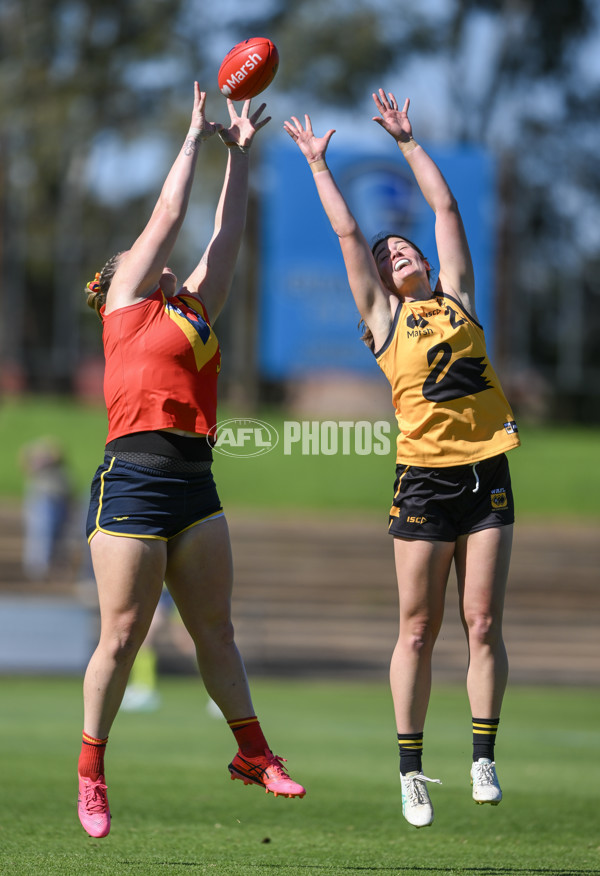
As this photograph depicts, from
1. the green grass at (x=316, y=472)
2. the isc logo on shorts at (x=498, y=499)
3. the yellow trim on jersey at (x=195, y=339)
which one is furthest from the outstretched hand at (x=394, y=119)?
the green grass at (x=316, y=472)

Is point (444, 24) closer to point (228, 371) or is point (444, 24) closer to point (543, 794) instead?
point (228, 371)

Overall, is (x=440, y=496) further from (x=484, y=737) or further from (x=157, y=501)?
(x=157, y=501)

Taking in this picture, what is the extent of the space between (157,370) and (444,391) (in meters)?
1.20

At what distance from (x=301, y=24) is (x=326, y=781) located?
29.1 metres

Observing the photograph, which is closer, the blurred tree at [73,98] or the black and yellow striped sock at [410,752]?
the black and yellow striped sock at [410,752]

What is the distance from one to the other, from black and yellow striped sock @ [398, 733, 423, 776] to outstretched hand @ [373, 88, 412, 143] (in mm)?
2638

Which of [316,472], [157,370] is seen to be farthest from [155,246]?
[316,472]

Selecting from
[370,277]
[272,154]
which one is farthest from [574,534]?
[370,277]

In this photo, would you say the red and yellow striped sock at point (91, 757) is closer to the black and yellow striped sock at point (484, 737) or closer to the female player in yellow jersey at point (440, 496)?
the female player in yellow jersey at point (440, 496)

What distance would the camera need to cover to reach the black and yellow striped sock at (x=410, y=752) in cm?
511

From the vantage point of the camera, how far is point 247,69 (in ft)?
18.1

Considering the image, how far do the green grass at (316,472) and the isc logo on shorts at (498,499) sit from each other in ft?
54.1

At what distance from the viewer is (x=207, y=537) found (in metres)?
5.00

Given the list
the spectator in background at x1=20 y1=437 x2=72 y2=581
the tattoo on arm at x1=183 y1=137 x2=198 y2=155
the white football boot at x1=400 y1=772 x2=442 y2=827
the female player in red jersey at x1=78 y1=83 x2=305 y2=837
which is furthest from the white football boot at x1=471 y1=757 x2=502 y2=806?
the spectator in background at x1=20 y1=437 x2=72 y2=581
